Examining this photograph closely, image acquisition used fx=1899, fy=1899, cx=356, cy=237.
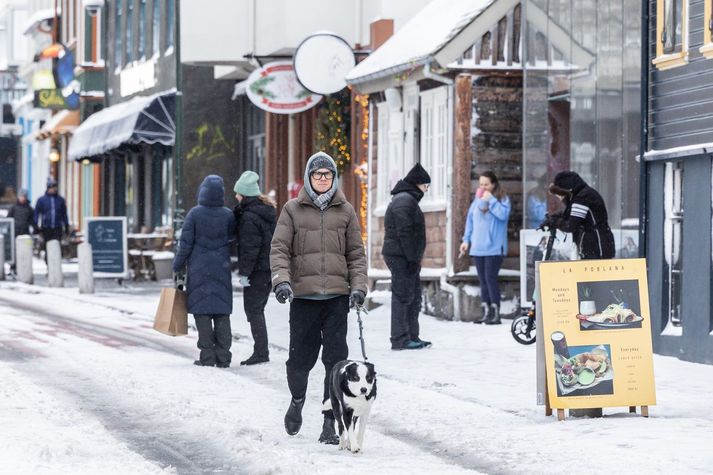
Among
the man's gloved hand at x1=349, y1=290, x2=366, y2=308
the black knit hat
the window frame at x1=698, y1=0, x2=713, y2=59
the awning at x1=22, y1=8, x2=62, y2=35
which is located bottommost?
the man's gloved hand at x1=349, y1=290, x2=366, y2=308

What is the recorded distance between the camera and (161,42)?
38.9 metres

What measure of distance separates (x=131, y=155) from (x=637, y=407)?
31379 mm

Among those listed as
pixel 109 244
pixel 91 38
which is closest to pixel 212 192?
pixel 109 244

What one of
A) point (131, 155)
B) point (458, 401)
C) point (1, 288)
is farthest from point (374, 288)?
point (131, 155)

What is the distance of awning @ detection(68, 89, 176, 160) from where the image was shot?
36156 millimetres

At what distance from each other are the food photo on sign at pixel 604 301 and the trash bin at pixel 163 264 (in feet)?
66.9

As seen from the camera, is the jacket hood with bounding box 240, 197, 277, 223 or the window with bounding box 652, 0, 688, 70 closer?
the jacket hood with bounding box 240, 197, 277, 223

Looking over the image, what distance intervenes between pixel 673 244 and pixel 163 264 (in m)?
16.4

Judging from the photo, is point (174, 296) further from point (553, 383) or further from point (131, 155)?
point (131, 155)

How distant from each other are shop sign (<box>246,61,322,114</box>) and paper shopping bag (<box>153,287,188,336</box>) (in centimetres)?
1090

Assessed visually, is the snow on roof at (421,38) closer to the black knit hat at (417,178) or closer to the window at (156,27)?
the black knit hat at (417,178)

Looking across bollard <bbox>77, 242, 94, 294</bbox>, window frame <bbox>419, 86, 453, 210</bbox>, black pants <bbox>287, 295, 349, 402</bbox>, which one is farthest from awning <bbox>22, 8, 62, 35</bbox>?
black pants <bbox>287, 295, 349, 402</bbox>

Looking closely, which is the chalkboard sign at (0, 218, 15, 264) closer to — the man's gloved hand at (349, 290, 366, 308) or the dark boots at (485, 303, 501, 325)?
the dark boots at (485, 303, 501, 325)

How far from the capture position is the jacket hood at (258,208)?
16344 millimetres
